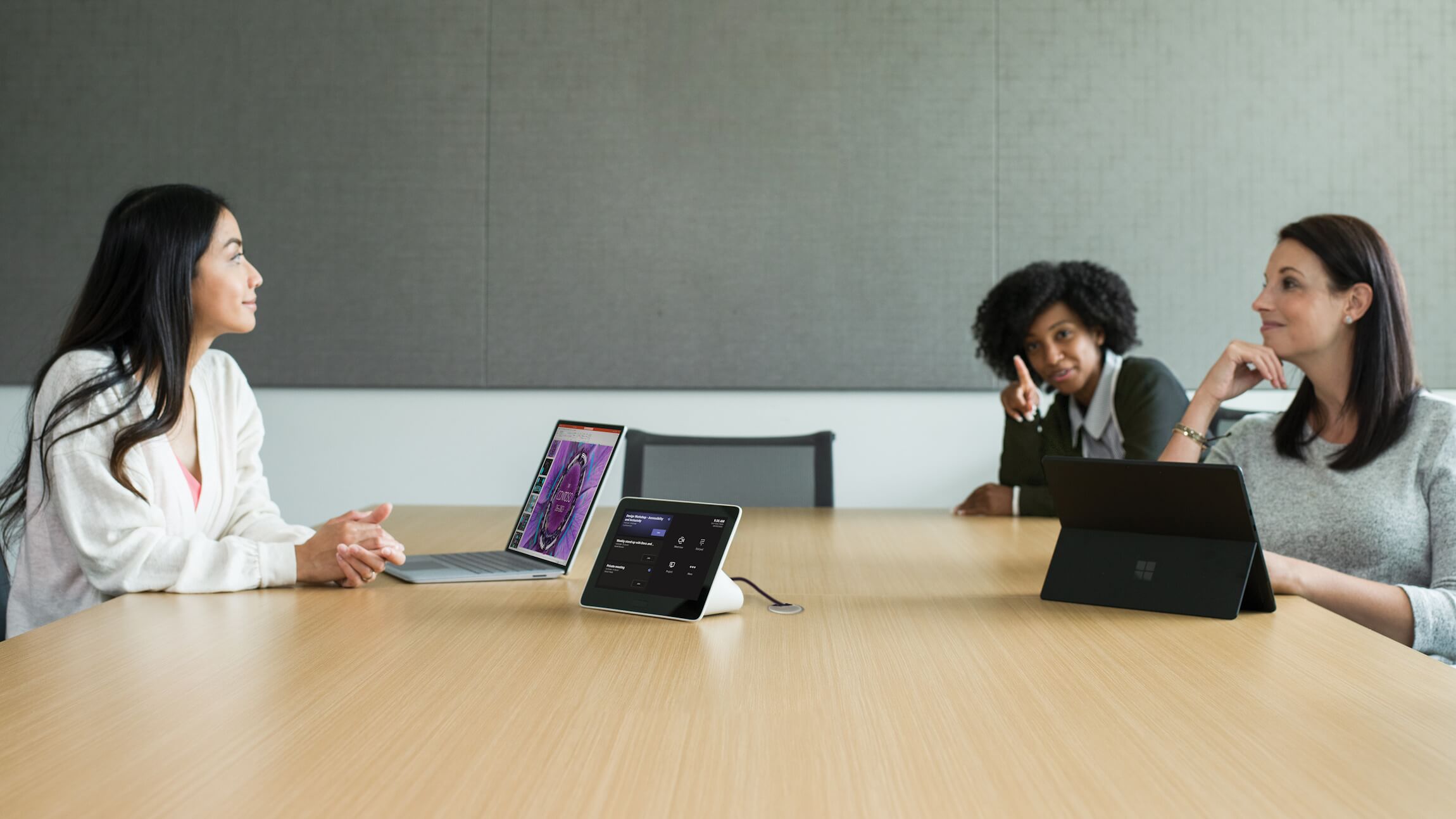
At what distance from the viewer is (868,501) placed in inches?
142

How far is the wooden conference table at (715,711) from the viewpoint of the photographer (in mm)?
747

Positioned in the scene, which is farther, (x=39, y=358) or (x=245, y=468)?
(x=39, y=358)

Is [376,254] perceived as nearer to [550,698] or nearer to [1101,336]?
[1101,336]

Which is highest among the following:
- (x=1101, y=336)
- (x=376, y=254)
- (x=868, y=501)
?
(x=376, y=254)

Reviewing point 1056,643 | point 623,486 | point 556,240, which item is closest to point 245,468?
point 623,486

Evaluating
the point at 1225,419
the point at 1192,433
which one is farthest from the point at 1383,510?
the point at 1225,419

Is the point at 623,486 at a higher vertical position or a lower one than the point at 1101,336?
lower

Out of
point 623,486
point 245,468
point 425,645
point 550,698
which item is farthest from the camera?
point 623,486

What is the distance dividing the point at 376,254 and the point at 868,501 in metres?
1.83

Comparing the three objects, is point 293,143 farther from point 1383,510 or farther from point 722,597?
point 1383,510

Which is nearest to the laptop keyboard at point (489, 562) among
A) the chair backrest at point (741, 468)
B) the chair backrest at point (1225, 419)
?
the chair backrest at point (741, 468)

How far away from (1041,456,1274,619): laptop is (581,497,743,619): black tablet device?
458 mm

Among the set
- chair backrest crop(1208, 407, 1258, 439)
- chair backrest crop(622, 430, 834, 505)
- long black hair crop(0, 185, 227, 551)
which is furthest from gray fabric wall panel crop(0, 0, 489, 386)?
chair backrest crop(1208, 407, 1258, 439)

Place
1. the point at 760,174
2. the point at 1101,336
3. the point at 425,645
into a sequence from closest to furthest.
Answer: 1. the point at 425,645
2. the point at 1101,336
3. the point at 760,174
